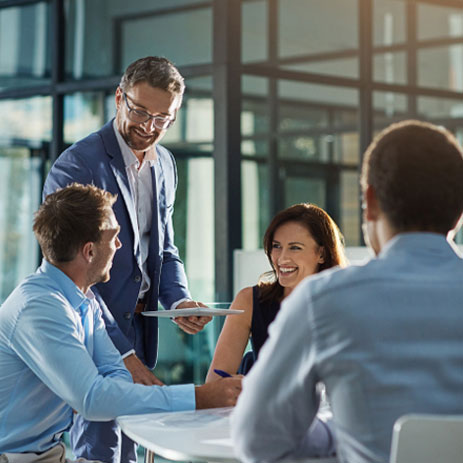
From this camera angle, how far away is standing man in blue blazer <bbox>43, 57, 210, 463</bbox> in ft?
9.11

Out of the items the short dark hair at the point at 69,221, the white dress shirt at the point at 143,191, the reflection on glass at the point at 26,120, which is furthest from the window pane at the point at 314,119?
the short dark hair at the point at 69,221

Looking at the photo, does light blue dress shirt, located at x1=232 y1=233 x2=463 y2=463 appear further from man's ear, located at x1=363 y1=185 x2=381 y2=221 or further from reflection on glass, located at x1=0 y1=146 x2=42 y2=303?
reflection on glass, located at x1=0 y1=146 x2=42 y2=303

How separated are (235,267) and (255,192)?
65cm

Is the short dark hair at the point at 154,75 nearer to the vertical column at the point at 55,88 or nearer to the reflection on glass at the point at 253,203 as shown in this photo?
the reflection on glass at the point at 253,203

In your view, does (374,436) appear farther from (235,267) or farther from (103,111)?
(103,111)

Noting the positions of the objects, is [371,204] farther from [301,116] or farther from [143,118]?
[301,116]

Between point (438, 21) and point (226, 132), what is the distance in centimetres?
246

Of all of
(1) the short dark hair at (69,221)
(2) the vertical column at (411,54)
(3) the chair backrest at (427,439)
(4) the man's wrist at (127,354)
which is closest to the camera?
(3) the chair backrest at (427,439)

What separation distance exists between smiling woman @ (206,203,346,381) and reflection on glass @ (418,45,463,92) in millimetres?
3475

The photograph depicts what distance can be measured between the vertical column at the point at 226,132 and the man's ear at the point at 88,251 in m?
2.80

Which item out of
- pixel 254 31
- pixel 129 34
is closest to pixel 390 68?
pixel 254 31

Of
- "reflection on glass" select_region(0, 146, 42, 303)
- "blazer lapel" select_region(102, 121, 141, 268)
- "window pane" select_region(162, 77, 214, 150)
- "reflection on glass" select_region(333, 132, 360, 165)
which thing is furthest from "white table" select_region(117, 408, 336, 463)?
"reflection on glass" select_region(0, 146, 42, 303)

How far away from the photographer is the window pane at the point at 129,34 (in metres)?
5.43

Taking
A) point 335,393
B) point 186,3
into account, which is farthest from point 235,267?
point 335,393
